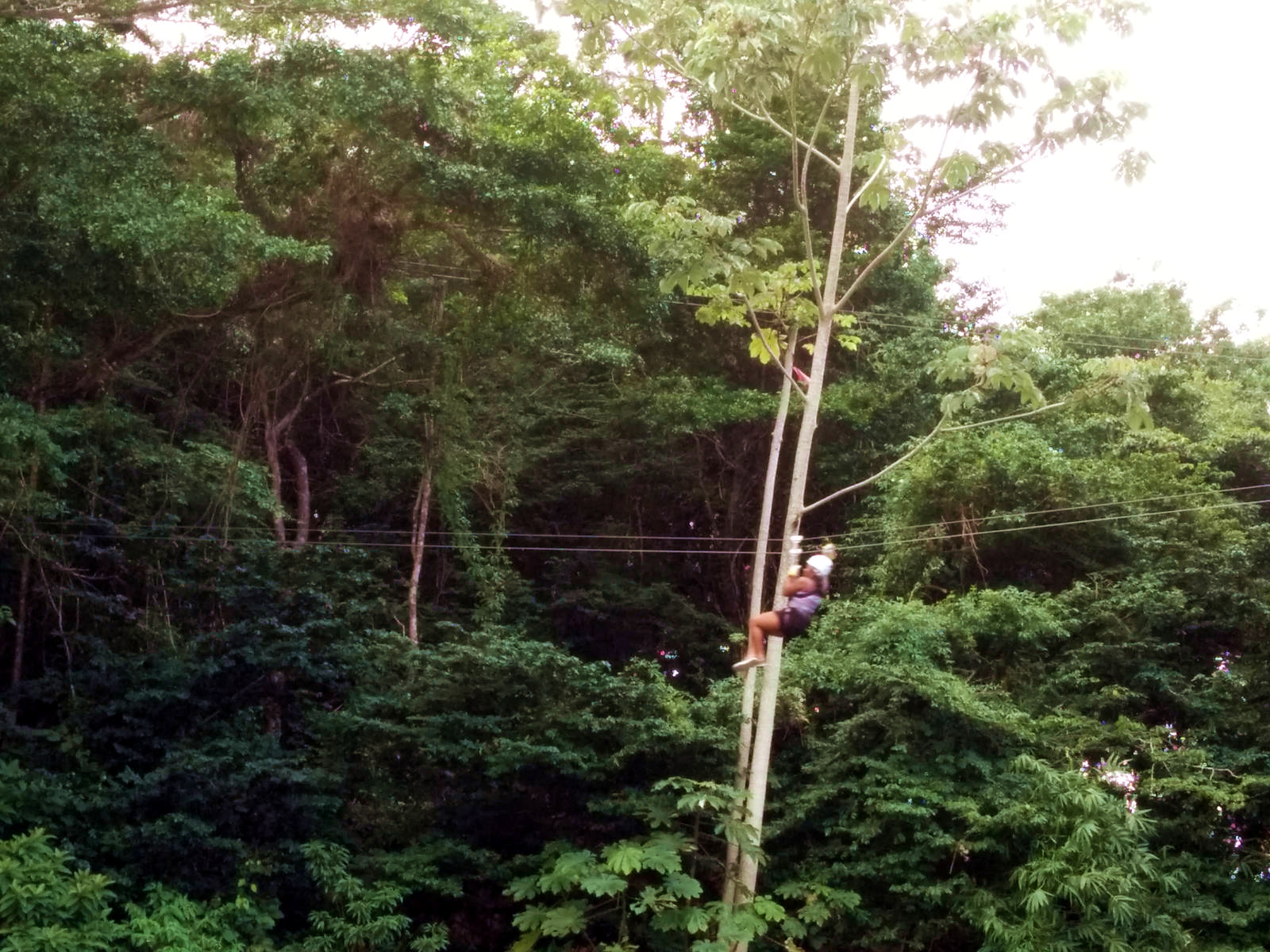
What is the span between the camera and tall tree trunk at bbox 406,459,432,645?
15.5 m

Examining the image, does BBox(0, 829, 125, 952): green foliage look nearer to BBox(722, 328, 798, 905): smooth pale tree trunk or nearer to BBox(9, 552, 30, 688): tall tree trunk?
BBox(9, 552, 30, 688): tall tree trunk

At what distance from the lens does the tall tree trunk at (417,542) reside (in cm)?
1547

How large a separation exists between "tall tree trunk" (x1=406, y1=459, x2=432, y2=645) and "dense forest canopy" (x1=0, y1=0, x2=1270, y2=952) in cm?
12

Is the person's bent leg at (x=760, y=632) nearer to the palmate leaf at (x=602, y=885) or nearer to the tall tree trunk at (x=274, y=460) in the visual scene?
the palmate leaf at (x=602, y=885)

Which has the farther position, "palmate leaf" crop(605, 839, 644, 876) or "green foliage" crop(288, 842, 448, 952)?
"green foliage" crop(288, 842, 448, 952)

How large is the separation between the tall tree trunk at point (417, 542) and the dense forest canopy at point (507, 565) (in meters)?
0.12

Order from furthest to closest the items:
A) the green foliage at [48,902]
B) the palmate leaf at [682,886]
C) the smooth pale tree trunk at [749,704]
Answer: the smooth pale tree trunk at [749,704] < the palmate leaf at [682,886] < the green foliage at [48,902]

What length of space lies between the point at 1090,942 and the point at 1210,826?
1958 millimetres

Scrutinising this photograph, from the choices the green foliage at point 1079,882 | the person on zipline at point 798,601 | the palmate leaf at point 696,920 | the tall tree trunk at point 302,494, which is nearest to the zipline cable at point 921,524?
the tall tree trunk at point 302,494

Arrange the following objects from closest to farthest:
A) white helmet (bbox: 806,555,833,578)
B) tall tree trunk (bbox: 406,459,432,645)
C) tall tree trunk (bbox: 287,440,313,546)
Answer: white helmet (bbox: 806,555,833,578), tall tree trunk (bbox: 406,459,432,645), tall tree trunk (bbox: 287,440,313,546)

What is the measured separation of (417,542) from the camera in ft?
52.5

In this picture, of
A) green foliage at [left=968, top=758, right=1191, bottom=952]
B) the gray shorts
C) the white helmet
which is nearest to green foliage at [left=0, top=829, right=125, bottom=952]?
the gray shorts

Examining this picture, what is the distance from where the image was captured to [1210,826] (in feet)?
36.3

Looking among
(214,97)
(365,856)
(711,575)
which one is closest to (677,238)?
(214,97)
